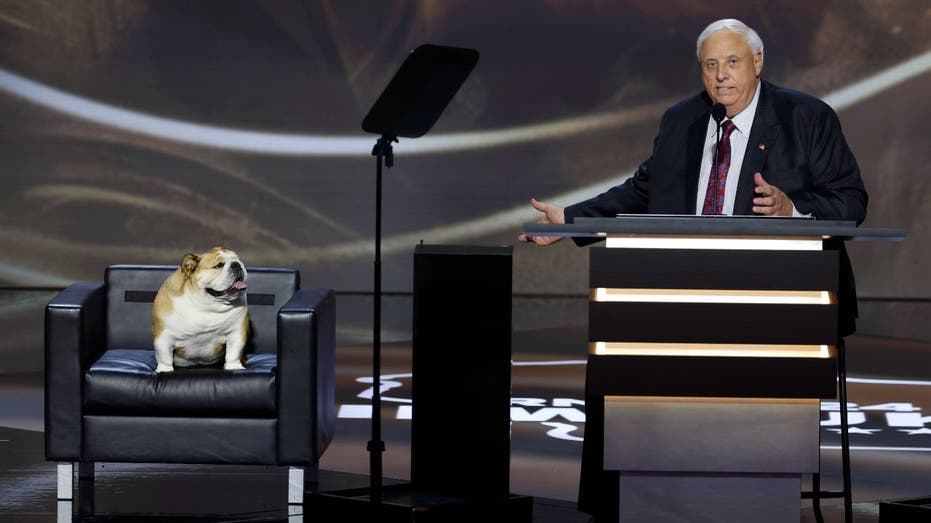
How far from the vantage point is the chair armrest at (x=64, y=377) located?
14.1ft

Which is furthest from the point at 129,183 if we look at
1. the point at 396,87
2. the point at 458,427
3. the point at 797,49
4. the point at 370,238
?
the point at 458,427

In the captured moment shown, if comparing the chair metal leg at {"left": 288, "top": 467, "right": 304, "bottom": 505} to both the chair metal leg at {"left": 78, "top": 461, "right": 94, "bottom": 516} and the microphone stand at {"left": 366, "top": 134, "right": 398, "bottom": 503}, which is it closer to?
the microphone stand at {"left": 366, "top": 134, "right": 398, "bottom": 503}

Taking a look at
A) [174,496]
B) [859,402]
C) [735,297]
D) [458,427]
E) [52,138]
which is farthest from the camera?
[52,138]

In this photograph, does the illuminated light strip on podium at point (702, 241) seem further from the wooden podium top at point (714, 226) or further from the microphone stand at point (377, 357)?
the microphone stand at point (377, 357)

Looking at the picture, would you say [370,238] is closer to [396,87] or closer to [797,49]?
[797,49]

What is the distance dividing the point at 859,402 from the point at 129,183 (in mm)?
5147

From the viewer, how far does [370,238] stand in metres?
9.47

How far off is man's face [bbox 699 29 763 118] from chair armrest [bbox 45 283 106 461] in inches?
83.9

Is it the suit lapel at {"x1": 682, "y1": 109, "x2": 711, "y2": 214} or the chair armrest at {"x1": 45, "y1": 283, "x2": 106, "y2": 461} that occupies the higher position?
the suit lapel at {"x1": 682, "y1": 109, "x2": 711, "y2": 214}

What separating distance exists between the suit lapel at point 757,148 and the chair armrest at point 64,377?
2122 millimetres

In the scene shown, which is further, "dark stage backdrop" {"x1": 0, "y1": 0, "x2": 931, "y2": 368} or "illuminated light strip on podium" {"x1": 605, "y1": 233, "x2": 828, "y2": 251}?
"dark stage backdrop" {"x1": 0, "y1": 0, "x2": 931, "y2": 368}

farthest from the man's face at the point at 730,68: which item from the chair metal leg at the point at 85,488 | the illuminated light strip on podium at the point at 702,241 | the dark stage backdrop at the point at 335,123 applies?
the dark stage backdrop at the point at 335,123

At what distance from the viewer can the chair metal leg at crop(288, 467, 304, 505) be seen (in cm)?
432

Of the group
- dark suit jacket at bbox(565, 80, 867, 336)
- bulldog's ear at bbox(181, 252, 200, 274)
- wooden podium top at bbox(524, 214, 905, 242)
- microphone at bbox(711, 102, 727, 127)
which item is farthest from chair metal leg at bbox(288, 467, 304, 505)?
microphone at bbox(711, 102, 727, 127)
